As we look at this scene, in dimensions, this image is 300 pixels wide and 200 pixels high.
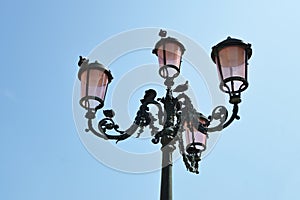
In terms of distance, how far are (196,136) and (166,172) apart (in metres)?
0.89

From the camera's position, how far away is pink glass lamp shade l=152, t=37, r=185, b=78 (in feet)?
17.9

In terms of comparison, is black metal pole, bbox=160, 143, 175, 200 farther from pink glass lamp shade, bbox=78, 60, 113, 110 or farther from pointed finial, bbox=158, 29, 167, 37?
pointed finial, bbox=158, 29, 167, 37

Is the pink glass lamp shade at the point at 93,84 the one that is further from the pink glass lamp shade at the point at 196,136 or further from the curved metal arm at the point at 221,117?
the curved metal arm at the point at 221,117

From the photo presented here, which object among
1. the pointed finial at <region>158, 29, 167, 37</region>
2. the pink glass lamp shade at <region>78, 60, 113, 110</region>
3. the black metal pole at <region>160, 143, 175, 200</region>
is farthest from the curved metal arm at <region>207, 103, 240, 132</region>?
the pink glass lamp shade at <region>78, 60, 113, 110</region>

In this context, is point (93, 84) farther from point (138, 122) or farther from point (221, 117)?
point (221, 117)

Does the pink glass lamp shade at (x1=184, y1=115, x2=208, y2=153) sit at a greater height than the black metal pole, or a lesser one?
greater

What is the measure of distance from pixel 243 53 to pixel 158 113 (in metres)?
1.23

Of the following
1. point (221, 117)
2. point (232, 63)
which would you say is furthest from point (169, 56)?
point (221, 117)

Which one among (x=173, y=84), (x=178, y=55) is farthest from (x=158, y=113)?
(x=178, y=55)

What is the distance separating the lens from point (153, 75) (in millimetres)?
6391

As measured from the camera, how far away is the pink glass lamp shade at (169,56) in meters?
5.46

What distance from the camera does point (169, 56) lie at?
5.50 meters

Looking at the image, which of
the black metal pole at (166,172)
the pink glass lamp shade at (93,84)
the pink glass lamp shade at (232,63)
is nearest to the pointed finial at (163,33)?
the pink glass lamp shade at (232,63)

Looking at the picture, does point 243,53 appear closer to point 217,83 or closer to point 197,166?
point 217,83
